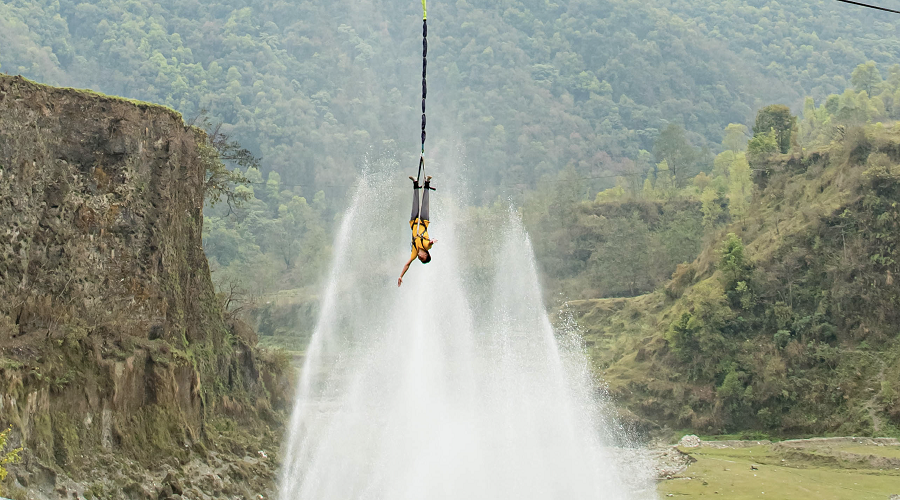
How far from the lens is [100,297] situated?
2084cm

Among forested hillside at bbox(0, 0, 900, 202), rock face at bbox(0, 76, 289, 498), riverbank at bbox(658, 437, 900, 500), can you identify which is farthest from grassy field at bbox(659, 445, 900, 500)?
forested hillside at bbox(0, 0, 900, 202)

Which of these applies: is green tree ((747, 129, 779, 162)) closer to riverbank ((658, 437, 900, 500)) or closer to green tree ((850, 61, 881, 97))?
riverbank ((658, 437, 900, 500))

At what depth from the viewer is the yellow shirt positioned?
16.1 meters

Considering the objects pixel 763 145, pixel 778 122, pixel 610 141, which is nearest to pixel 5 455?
pixel 763 145

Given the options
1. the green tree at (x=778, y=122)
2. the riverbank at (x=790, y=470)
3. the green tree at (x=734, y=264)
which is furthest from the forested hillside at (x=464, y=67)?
the riverbank at (x=790, y=470)

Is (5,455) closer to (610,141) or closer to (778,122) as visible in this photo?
(778,122)

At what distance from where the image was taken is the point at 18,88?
63.5ft

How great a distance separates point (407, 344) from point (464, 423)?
7274 millimetres

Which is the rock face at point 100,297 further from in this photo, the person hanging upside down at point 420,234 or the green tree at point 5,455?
the person hanging upside down at point 420,234

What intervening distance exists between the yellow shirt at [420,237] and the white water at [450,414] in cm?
1072

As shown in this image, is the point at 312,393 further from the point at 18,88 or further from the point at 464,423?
the point at 18,88

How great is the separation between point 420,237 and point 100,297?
28.9 feet

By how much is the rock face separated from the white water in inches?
173

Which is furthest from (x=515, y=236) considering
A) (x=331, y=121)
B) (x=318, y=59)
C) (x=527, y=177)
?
(x=318, y=59)
